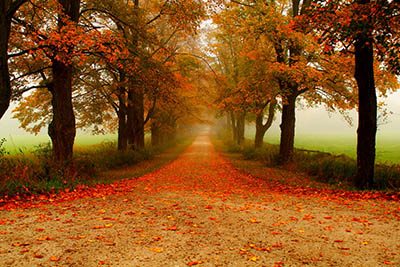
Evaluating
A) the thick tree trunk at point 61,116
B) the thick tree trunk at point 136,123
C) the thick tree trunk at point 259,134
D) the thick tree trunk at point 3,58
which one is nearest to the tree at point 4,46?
the thick tree trunk at point 3,58

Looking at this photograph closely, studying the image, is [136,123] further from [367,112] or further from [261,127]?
[367,112]

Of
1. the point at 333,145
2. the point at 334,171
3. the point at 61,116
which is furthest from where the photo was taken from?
the point at 333,145

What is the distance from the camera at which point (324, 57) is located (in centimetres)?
1319

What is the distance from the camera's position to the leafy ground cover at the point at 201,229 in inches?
144

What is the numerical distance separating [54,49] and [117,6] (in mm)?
4718

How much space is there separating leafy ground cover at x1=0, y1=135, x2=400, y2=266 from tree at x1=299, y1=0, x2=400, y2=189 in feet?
5.99

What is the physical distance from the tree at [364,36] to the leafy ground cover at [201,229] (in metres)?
1.83

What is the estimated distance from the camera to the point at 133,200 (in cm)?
716

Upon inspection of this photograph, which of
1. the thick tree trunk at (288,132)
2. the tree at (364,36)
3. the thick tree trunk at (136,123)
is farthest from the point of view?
the thick tree trunk at (136,123)

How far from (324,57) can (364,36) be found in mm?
6728

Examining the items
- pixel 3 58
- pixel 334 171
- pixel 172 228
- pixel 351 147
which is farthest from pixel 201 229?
pixel 351 147

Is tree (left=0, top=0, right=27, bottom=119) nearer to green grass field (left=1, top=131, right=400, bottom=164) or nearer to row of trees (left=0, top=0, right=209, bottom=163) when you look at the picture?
row of trees (left=0, top=0, right=209, bottom=163)

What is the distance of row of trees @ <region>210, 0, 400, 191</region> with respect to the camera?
694cm

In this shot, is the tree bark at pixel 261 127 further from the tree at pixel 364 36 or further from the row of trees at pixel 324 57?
the tree at pixel 364 36
